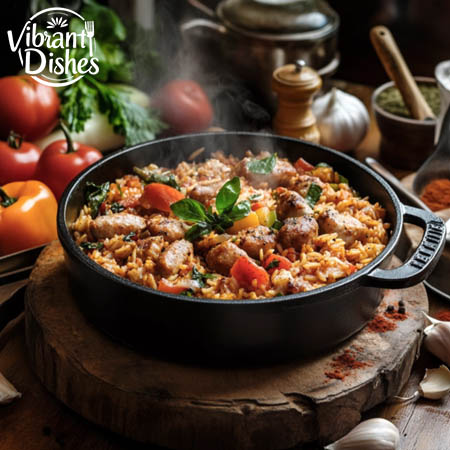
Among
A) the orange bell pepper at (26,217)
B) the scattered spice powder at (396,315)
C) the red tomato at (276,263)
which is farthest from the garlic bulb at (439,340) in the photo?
the orange bell pepper at (26,217)

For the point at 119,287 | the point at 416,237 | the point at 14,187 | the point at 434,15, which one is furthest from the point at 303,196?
the point at 434,15

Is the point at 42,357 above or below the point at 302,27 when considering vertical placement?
below

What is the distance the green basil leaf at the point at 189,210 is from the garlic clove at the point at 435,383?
1429 millimetres

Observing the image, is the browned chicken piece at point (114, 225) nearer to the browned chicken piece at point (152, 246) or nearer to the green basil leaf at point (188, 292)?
the browned chicken piece at point (152, 246)

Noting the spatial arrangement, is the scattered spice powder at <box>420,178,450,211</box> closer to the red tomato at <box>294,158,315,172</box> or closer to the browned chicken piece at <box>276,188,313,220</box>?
the red tomato at <box>294,158,315,172</box>

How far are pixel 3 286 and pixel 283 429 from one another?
1.96 m

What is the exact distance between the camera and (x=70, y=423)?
3.26 m

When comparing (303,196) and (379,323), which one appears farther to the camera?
(303,196)

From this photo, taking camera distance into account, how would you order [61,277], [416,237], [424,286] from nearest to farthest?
[61,277]
[424,286]
[416,237]

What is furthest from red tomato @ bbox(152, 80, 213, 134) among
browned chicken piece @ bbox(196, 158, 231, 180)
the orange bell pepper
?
the orange bell pepper

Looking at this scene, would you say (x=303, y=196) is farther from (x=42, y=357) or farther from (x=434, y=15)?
(x=434, y=15)

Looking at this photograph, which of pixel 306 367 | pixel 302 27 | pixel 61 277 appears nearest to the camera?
pixel 306 367

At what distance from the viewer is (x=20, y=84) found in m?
5.30

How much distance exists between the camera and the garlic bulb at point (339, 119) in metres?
5.56
